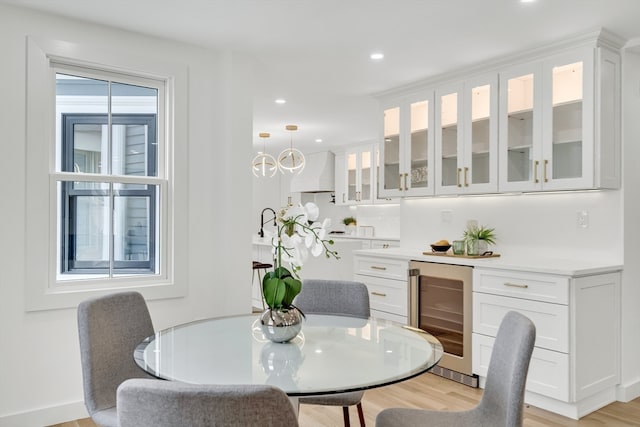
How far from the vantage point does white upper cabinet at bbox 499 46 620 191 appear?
10.0ft

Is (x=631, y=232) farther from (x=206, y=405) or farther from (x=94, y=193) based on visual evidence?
(x=94, y=193)

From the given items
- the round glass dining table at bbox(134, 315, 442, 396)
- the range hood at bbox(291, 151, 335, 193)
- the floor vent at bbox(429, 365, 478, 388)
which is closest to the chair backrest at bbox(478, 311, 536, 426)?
the round glass dining table at bbox(134, 315, 442, 396)

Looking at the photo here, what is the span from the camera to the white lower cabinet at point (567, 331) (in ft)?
9.28

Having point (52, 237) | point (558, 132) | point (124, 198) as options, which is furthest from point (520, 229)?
point (52, 237)

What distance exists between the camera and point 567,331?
2818 mm

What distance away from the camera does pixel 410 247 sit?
4516 mm

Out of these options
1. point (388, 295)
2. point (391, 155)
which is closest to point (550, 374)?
point (388, 295)

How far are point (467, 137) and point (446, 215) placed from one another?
0.77 meters

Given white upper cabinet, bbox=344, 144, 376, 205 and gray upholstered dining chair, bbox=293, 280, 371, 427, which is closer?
gray upholstered dining chair, bbox=293, 280, 371, 427

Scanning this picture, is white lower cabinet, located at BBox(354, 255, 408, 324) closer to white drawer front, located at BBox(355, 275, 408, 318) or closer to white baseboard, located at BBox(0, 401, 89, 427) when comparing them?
white drawer front, located at BBox(355, 275, 408, 318)

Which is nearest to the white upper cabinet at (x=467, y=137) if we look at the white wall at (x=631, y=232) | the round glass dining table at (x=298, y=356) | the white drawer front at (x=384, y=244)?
the white wall at (x=631, y=232)

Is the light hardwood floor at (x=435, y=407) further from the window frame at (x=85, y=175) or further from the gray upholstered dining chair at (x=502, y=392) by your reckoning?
the gray upholstered dining chair at (x=502, y=392)

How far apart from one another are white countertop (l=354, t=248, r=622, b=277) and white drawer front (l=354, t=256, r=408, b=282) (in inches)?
2.6

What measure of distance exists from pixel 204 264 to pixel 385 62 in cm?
202
